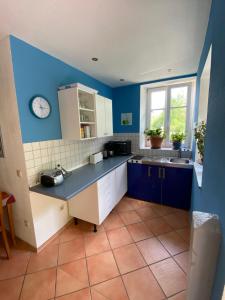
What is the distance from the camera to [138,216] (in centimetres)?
240

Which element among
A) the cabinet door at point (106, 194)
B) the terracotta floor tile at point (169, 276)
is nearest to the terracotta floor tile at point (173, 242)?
the terracotta floor tile at point (169, 276)

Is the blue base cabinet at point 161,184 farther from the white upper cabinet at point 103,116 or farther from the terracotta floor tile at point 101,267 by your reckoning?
the terracotta floor tile at point 101,267

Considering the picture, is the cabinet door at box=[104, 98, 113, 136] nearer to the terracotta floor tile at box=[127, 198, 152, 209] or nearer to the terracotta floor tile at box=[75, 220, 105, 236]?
the terracotta floor tile at box=[127, 198, 152, 209]

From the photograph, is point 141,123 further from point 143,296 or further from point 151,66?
point 143,296

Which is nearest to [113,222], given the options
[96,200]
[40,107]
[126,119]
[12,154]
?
[96,200]

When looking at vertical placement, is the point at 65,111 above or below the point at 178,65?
below

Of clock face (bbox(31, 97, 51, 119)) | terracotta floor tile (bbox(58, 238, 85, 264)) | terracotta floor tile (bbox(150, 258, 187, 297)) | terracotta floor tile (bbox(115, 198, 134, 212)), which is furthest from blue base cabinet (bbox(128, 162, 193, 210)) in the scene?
clock face (bbox(31, 97, 51, 119))

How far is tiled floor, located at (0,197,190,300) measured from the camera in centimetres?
133

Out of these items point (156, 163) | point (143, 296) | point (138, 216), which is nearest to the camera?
point (143, 296)

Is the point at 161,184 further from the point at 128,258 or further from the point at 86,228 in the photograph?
the point at 86,228

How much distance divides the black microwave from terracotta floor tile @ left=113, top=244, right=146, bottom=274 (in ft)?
5.90

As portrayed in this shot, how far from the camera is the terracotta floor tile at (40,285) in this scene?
1308mm

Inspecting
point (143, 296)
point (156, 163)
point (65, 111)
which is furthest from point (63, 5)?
point (143, 296)

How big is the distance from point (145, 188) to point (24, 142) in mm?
2217
